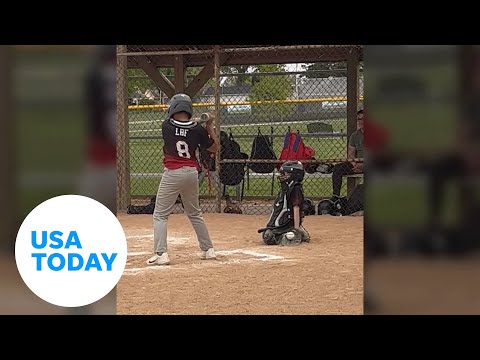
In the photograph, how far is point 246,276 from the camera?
5.99 meters

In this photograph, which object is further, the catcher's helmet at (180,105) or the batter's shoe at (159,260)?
the catcher's helmet at (180,105)

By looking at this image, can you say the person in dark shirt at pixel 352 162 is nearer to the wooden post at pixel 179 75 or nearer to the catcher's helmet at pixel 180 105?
the wooden post at pixel 179 75

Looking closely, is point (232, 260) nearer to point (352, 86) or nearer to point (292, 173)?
point (292, 173)

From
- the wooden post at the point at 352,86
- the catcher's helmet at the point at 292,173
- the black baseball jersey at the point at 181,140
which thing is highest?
the wooden post at the point at 352,86

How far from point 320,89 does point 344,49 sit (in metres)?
4.07

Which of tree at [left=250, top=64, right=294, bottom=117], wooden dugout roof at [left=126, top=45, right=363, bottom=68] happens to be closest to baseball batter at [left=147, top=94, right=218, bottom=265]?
wooden dugout roof at [left=126, top=45, right=363, bottom=68]

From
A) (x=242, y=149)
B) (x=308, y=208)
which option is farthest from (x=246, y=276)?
(x=242, y=149)

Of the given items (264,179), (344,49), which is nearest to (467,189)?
(344,49)

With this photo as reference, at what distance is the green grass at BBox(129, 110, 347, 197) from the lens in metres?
14.2

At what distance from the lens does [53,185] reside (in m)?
2.15

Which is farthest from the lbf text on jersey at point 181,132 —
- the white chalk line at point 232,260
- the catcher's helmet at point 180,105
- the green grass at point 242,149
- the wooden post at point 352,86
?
Result: the green grass at point 242,149

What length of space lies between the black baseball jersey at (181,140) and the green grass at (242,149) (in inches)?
257

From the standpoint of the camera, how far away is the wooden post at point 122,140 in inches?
455

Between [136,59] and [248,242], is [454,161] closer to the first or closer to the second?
[248,242]
